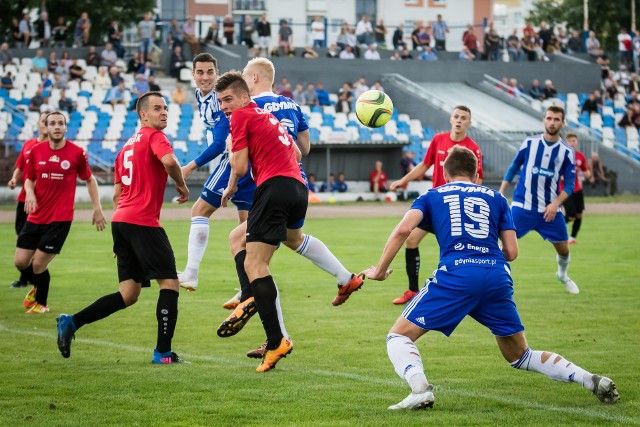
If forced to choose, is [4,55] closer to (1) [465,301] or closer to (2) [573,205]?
(2) [573,205]

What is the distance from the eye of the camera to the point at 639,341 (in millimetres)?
9766

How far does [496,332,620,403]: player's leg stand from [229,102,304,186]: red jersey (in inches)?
90.5

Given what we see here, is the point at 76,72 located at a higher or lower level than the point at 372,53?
lower

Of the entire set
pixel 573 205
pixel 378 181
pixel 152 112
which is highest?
pixel 152 112

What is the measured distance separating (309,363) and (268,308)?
0.71m

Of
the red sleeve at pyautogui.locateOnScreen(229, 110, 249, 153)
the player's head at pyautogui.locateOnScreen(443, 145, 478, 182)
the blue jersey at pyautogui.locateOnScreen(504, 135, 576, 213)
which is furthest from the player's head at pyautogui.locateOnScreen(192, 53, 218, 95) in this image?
the blue jersey at pyautogui.locateOnScreen(504, 135, 576, 213)

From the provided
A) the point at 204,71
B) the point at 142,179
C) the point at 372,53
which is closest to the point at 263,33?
the point at 372,53

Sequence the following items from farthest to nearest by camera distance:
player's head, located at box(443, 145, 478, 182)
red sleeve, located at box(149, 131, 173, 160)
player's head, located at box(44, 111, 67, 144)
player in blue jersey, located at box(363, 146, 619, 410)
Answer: player's head, located at box(44, 111, 67, 144) → red sleeve, located at box(149, 131, 173, 160) → player's head, located at box(443, 145, 478, 182) → player in blue jersey, located at box(363, 146, 619, 410)

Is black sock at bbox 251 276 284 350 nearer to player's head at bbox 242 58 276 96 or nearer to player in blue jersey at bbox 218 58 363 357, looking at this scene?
player in blue jersey at bbox 218 58 363 357

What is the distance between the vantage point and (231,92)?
838 centimetres

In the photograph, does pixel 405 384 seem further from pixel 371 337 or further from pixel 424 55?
pixel 424 55

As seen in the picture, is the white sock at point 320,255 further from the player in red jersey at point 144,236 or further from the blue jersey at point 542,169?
the blue jersey at point 542,169

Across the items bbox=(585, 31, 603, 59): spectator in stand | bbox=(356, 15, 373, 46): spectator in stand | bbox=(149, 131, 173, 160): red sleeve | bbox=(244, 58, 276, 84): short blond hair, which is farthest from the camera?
bbox=(585, 31, 603, 59): spectator in stand

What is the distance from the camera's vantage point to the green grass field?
6844 mm
